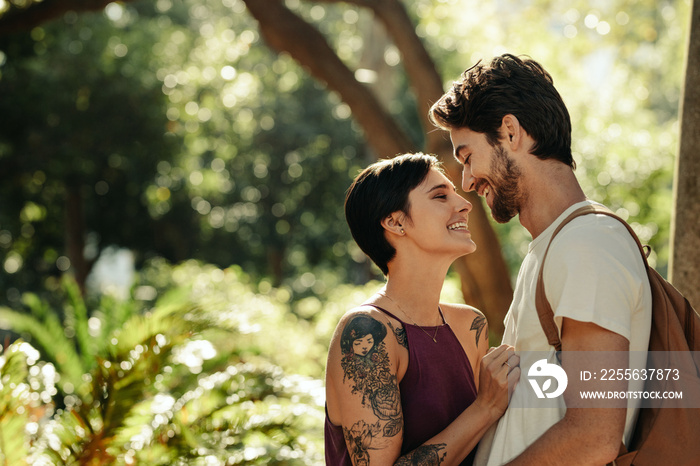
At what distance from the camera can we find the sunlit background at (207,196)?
496 centimetres

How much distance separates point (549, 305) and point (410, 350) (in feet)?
2.06

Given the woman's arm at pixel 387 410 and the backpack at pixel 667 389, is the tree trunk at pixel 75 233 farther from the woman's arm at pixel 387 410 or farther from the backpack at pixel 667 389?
the backpack at pixel 667 389

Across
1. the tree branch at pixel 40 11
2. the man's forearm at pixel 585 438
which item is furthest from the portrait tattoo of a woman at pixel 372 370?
the tree branch at pixel 40 11

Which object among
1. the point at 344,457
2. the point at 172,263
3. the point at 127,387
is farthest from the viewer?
the point at 172,263

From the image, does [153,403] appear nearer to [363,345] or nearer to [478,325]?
[478,325]

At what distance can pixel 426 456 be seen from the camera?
2.18 metres

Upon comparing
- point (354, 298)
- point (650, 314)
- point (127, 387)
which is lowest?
point (650, 314)

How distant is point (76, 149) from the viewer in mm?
17359

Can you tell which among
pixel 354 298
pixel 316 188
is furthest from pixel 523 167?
pixel 316 188

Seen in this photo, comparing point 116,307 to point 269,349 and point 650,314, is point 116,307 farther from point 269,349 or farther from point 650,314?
point 650,314

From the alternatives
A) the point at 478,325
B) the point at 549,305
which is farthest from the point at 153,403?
the point at 549,305

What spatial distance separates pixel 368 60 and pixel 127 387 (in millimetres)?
14632

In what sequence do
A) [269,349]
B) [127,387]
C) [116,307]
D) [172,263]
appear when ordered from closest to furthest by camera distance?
[127,387], [116,307], [269,349], [172,263]

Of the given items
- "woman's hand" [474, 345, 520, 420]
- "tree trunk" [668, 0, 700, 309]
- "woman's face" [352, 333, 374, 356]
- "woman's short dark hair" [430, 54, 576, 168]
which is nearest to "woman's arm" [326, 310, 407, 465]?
"woman's face" [352, 333, 374, 356]
